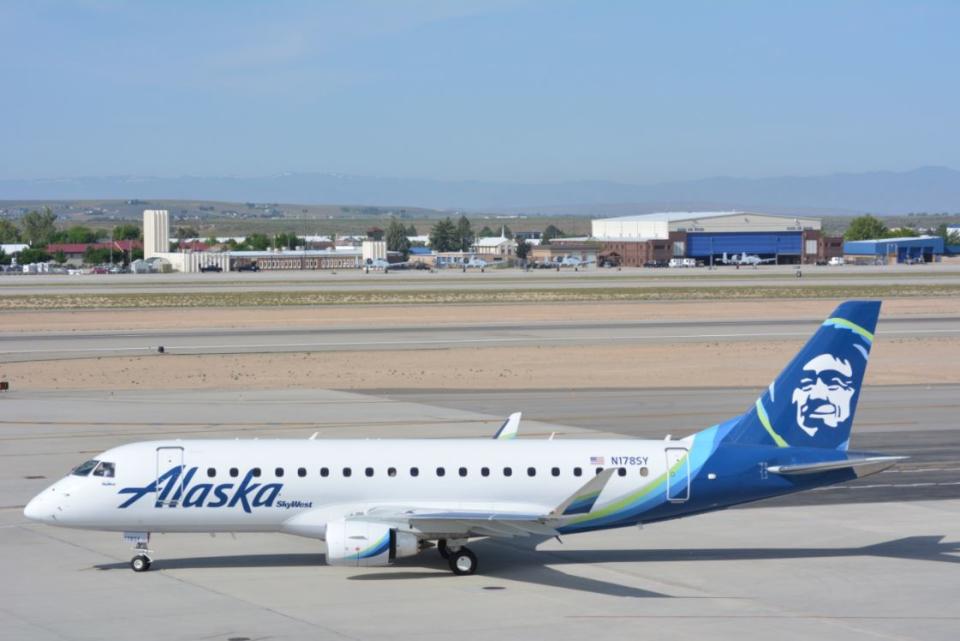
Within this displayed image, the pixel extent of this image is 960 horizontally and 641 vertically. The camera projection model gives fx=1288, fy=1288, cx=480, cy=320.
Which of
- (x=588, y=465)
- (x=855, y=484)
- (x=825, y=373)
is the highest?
(x=825, y=373)

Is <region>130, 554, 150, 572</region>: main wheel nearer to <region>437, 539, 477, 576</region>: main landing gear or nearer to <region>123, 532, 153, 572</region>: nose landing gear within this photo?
<region>123, 532, 153, 572</region>: nose landing gear

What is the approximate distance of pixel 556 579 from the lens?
28109 millimetres

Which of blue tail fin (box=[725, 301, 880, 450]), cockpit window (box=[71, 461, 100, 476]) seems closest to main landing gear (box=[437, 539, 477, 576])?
blue tail fin (box=[725, 301, 880, 450])

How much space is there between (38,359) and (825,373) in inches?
2203

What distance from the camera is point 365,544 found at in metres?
27.1

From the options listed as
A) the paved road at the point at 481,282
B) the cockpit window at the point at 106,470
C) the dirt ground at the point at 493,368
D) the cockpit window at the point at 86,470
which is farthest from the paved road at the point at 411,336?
the paved road at the point at 481,282

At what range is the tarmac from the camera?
24188 mm

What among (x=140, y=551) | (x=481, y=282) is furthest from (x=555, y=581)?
(x=481, y=282)

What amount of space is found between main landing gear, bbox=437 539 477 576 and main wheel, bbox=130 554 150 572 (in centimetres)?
666

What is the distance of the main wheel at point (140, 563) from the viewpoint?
2850 centimetres

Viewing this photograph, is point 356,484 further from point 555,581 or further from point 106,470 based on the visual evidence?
point 106,470

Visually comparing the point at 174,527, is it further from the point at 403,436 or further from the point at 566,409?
the point at 566,409

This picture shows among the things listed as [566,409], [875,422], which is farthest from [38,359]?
[875,422]

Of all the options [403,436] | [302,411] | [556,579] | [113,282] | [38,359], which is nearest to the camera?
[556,579]
